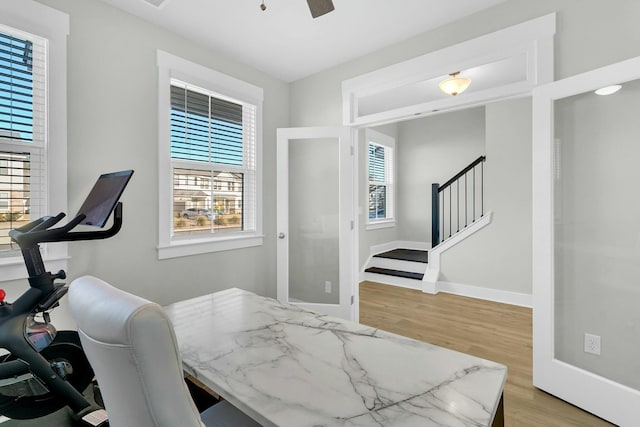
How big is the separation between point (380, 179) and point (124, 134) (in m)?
4.30

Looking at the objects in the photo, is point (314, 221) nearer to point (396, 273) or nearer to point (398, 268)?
point (396, 273)

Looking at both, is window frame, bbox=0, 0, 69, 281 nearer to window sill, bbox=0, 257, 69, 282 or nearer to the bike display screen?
window sill, bbox=0, 257, 69, 282

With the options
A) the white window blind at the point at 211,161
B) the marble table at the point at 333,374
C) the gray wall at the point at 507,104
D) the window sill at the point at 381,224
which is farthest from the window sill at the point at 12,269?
the window sill at the point at 381,224

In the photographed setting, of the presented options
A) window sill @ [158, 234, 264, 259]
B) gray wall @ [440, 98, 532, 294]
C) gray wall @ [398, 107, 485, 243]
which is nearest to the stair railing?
gray wall @ [398, 107, 485, 243]

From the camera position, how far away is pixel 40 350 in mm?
1415

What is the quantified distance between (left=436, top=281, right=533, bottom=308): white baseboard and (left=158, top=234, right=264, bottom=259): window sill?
277 centimetres

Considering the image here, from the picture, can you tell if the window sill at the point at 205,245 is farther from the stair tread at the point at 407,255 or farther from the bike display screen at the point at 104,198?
the stair tread at the point at 407,255

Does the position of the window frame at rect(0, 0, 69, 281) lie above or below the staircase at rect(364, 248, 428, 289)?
above

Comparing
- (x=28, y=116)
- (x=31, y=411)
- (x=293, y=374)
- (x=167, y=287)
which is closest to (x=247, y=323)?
(x=293, y=374)

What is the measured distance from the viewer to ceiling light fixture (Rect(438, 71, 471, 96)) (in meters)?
2.54

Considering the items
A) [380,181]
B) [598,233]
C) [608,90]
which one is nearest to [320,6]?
[608,90]

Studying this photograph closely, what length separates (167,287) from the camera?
269cm

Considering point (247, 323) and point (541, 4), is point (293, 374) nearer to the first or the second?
point (247, 323)

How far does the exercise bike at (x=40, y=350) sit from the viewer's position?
52.2 inches
